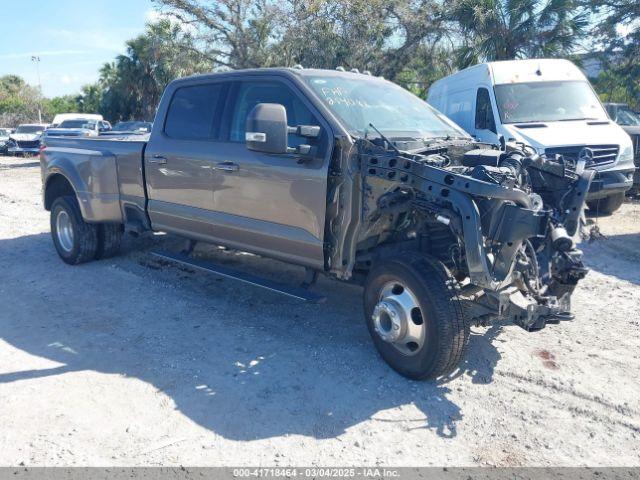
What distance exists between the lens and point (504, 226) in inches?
142

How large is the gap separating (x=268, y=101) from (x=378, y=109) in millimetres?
929

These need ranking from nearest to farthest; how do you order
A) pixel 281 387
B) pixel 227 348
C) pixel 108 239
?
pixel 281 387 < pixel 227 348 < pixel 108 239

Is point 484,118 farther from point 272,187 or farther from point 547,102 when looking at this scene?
point 272,187

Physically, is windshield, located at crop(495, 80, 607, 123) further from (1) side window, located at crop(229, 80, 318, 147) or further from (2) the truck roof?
(1) side window, located at crop(229, 80, 318, 147)

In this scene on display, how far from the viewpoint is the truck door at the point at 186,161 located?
17.5ft

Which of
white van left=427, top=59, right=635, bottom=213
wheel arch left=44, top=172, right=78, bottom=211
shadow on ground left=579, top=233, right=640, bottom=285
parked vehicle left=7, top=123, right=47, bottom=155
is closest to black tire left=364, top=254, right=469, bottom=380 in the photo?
shadow on ground left=579, top=233, right=640, bottom=285

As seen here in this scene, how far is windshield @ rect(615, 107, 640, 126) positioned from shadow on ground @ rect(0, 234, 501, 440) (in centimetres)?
970

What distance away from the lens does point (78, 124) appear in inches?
977

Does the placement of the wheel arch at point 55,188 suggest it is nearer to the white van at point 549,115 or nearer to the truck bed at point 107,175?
the truck bed at point 107,175

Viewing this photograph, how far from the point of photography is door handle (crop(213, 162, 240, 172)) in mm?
4953

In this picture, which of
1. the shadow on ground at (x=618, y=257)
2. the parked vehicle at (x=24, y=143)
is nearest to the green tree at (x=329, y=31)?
the parked vehicle at (x=24, y=143)

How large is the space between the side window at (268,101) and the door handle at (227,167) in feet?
0.77

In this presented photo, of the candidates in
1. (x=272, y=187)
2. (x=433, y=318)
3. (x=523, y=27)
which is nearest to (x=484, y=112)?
(x=272, y=187)

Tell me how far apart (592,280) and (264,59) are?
20.1m
